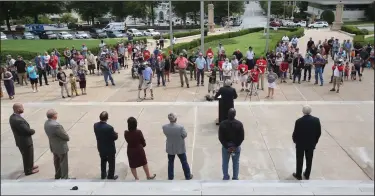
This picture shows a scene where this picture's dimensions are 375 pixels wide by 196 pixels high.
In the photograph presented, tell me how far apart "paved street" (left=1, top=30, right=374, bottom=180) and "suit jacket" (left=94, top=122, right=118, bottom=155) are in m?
0.93

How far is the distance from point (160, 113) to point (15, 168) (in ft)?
16.5

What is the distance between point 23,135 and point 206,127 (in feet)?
16.3

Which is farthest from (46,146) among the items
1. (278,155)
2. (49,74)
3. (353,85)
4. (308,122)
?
(353,85)

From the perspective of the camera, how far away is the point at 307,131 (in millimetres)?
6559

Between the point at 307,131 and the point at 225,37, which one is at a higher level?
the point at 225,37

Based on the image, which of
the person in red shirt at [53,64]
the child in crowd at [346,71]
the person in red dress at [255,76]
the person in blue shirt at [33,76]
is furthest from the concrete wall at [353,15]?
the person in blue shirt at [33,76]

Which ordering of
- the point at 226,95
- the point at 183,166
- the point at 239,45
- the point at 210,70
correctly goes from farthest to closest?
the point at 239,45, the point at 210,70, the point at 226,95, the point at 183,166

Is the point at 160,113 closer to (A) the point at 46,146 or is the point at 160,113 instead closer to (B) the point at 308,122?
(A) the point at 46,146

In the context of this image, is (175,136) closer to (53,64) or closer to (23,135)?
(23,135)

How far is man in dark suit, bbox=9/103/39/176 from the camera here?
269 inches

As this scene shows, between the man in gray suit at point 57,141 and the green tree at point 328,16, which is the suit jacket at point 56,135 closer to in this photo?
the man in gray suit at point 57,141

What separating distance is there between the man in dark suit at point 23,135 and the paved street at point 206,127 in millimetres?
222

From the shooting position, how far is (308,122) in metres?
6.53

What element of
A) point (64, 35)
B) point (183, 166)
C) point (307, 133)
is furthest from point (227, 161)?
point (64, 35)
